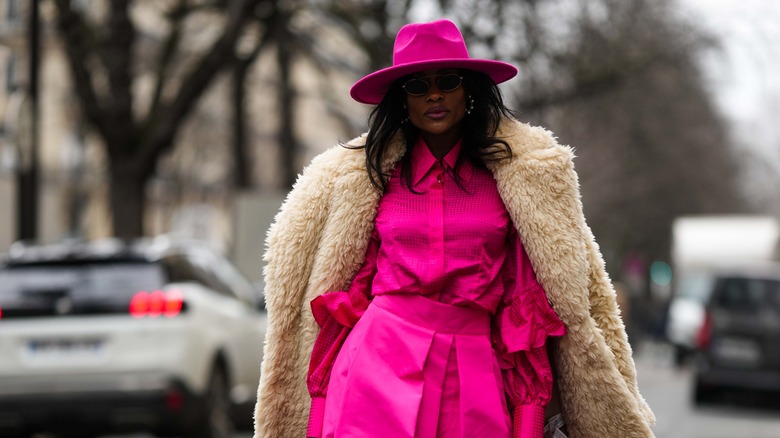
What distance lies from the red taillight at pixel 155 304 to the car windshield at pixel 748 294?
30.9 feet

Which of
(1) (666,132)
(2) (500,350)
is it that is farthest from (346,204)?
(1) (666,132)

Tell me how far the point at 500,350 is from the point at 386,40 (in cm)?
1405

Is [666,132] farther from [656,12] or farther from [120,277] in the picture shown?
[120,277]

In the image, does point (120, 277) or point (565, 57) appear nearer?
point (120, 277)

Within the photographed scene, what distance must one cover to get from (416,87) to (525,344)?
29.9 inches

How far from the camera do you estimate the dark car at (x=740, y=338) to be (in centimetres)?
1653

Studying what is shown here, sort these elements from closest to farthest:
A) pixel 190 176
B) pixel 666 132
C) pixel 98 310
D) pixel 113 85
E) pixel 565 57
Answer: pixel 98 310 → pixel 113 85 → pixel 565 57 → pixel 666 132 → pixel 190 176

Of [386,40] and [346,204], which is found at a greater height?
[386,40]

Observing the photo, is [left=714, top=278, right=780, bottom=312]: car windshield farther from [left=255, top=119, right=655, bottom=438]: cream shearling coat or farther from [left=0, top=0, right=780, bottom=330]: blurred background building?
[left=255, top=119, right=655, bottom=438]: cream shearling coat

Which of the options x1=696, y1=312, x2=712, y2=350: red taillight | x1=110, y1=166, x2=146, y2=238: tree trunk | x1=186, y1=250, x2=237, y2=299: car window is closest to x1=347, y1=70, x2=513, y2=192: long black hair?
x1=186, y1=250, x2=237, y2=299: car window

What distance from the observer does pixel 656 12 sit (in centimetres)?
2130

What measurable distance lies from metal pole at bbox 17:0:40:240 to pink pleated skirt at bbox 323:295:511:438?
12338mm

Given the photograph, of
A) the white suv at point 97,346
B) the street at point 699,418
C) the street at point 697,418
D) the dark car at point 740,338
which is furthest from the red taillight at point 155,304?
the dark car at point 740,338

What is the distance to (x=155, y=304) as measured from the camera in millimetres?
9430
